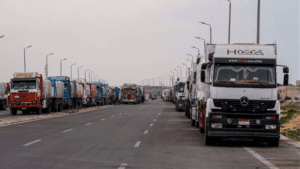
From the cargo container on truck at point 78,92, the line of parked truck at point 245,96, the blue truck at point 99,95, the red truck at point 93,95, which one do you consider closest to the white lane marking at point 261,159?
the line of parked truck at point 245,96

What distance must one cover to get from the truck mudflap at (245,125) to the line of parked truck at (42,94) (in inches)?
1113

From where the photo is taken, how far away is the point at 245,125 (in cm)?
1631

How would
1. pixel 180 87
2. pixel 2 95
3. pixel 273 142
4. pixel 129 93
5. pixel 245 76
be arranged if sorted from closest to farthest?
pixel 245 76, pixel 273 142, pixel 180 87, pixel 2 95, pixel 129 93

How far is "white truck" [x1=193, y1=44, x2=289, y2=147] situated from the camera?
16297 millimetres

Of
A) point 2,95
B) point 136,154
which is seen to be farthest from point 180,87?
point 136,154

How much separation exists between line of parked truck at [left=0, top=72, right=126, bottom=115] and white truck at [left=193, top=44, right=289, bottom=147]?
27.9 meters

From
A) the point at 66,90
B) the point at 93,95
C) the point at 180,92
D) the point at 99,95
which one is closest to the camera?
the point at 180,92

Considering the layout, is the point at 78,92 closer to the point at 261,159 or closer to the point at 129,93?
the point at 129,93

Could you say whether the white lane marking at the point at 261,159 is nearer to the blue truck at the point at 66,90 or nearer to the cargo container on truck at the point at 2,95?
the blue truck at the point at 66,90

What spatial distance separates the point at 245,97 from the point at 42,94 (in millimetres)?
29642

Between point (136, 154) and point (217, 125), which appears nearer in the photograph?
point (136, 154)

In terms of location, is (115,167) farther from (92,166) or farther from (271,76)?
(271,76)

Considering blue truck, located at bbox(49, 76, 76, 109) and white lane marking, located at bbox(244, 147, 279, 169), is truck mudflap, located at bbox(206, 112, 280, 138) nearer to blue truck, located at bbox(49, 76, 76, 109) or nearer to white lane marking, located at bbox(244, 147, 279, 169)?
white lane marking, located at bbox(244, 147, 279, 169)

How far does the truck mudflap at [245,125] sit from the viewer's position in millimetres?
16297
